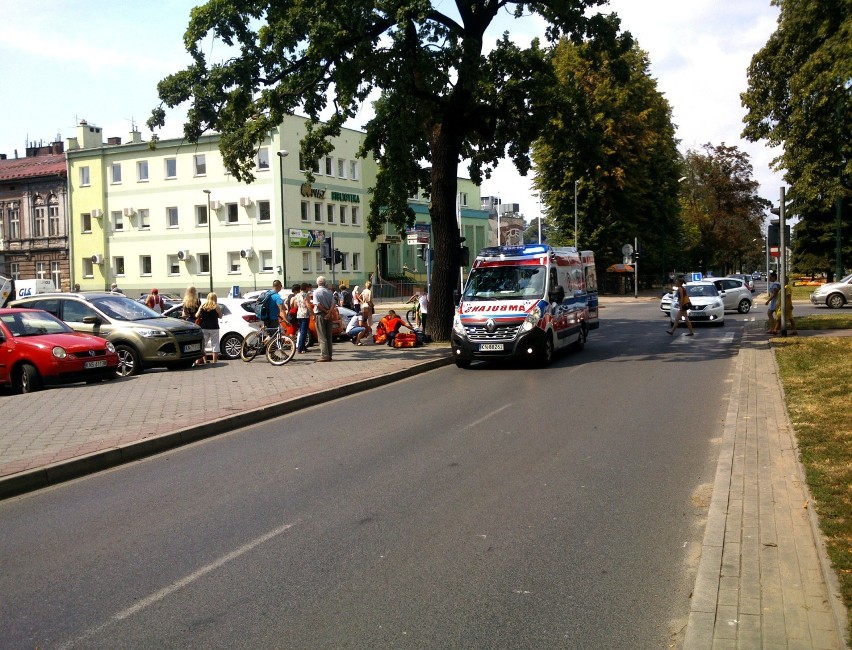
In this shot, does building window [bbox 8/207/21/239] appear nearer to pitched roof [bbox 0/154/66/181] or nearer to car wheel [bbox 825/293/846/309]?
pitched roof [bbox 0/154/66/181]

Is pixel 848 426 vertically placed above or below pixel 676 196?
below

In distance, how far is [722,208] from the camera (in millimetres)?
85688

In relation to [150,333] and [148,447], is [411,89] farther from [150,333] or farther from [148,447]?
[148,447]

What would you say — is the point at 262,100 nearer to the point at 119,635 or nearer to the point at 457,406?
the point at 457,406

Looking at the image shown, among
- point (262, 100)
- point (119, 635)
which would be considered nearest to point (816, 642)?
point (119, 635)

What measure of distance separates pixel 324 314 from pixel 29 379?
252 inches

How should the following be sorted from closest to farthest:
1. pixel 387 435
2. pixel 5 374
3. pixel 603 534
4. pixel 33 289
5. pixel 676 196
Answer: pixel 603 534
pixel 387 435
pixel 5 374
pixel 33 289
pixel 676 196

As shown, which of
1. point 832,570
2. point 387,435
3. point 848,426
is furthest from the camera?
point 387,435

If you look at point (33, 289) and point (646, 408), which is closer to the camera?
point (646, 408)

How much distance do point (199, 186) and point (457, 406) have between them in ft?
170

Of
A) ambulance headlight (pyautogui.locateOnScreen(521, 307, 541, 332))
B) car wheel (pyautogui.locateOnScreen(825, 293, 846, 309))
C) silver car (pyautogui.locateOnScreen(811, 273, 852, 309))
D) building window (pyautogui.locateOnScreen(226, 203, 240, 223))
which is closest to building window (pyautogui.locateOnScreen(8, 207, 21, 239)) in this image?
building window (pyautogui.locateOnScreen(226, 203, 240, 223))

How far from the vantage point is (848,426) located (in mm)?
9273

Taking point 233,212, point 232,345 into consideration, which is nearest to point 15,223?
point 233,212

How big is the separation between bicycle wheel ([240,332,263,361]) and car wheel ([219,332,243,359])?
1701 millimetres
